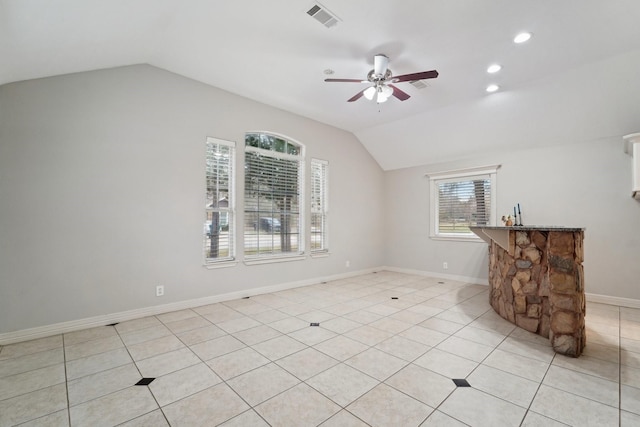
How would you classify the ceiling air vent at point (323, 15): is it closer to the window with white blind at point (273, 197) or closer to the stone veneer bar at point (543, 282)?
the window with white blind at point (273, 197)

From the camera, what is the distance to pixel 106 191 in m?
3.36

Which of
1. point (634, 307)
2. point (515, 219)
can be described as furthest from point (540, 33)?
point (634, 307)

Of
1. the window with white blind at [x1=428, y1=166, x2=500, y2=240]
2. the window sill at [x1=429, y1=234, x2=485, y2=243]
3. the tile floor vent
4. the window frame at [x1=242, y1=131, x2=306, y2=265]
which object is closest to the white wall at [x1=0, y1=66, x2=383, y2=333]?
the window frame at [x1=242, y1=131, x2=306, y2=265]

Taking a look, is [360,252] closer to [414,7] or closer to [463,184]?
[463,184]

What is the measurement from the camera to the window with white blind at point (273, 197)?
475cm

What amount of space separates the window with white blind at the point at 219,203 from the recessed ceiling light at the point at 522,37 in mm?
3854

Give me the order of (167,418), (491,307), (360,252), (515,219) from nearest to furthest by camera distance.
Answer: (167,418) → (491,307) → (515,219) → (360,252)

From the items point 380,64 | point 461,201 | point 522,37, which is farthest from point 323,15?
point 461,201

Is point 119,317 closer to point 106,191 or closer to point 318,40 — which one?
point 106,191

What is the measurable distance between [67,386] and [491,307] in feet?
15.6

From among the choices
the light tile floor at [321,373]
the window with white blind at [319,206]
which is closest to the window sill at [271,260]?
the window with white blind at [319,206]

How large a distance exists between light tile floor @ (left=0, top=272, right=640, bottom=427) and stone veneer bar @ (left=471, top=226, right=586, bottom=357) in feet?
0.56

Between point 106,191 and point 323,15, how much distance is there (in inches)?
123

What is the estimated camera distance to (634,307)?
4.05 metres
